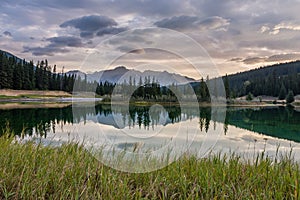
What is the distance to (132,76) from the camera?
443cm

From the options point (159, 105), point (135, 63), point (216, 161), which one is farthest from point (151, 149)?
point (135, 63)

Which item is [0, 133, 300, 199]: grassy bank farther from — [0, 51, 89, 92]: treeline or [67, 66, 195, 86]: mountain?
[0, 51, 89, 92]: treeline

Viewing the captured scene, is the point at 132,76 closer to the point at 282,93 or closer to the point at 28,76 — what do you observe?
the point at 28,76

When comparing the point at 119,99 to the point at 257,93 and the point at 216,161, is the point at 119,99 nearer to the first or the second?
the point at 216,161

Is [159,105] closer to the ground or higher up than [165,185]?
higher up

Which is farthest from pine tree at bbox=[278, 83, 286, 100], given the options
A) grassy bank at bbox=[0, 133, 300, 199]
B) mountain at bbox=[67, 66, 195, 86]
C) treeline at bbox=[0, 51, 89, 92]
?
mountain at bbox=[67, 66, 195, 86]

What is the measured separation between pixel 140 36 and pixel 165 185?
2.32 m

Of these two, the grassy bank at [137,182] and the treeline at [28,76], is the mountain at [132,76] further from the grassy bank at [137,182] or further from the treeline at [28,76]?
the treeline at [28,76]

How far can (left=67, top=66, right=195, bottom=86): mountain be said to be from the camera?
441cm

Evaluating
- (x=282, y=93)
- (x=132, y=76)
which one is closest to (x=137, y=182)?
(x=132, y=76)

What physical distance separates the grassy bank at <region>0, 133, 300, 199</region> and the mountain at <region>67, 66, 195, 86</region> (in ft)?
4.19

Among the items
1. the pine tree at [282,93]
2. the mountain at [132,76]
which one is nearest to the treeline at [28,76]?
the pine tree at [282,93]

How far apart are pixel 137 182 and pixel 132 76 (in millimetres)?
1592

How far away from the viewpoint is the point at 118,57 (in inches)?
177
